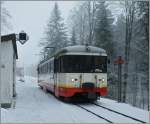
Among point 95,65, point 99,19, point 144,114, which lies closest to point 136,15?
point 99,19

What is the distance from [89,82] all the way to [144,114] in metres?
5.01

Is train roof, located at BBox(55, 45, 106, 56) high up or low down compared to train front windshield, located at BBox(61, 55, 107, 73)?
up

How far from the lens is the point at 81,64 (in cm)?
1994

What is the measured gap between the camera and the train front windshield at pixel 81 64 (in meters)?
19.9

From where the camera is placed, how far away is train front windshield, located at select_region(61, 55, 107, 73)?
65.1 ft

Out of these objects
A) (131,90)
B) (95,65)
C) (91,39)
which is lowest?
(131,90)

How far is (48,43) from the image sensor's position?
57625 mm

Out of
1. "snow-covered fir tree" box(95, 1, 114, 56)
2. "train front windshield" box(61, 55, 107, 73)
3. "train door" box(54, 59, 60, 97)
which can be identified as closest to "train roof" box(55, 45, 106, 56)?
"train front windshield" box(61, 55, 107, 73)

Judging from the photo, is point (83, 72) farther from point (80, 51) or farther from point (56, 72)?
point (56, 72)

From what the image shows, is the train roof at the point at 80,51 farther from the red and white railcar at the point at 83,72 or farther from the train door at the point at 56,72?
the train door at the point at 56,72

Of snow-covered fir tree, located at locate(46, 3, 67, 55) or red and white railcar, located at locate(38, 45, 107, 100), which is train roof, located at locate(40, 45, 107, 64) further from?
snow-covered fir tree, located at locate(46, 3, 67, 55)

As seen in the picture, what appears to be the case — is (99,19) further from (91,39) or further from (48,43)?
(48,43)

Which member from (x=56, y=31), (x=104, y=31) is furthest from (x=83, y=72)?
(x=56, y=31)

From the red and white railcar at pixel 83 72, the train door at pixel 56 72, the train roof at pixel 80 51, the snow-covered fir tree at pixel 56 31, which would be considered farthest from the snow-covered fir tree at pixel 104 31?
the red and white railcar at pixel 83 72
